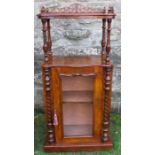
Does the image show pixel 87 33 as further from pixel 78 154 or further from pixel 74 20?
pixel 78 154

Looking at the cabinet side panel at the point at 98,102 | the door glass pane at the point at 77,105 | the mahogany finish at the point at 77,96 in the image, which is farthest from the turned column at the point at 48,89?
the cabinet side panel at the point at 98,102

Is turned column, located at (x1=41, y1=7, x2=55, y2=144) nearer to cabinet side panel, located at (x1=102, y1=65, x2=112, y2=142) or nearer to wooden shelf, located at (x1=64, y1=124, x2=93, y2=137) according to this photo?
Answer: wooden shelf, located at (x1=64, y1=124, x2=93, y2=137)

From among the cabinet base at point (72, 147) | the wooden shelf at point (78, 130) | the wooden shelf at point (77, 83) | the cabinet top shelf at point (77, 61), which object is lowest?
the cabinet base at point (72, 147)

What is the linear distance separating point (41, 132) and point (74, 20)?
1027mm

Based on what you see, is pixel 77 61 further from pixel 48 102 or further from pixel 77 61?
pixel 48 102

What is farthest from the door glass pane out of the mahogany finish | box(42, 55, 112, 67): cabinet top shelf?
box(42, 55, 112, 67): cabinet top shelf

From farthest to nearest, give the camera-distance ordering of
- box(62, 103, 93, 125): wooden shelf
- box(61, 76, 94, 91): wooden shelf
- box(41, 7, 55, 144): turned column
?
1. box(62, 103, 93, 125): wooden shelf
2. box(61, 76, 94, 91): wooden shelf
3. box(41, 7, 55, 144): turned column

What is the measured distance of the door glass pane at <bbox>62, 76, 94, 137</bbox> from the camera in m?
2.34

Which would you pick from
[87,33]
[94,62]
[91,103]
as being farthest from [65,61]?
[87,33]

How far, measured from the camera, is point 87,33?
283 cm

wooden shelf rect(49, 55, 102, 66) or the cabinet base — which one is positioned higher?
wooden shelf rect(49, 55, 102, 66)

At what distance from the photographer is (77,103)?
2420 mm

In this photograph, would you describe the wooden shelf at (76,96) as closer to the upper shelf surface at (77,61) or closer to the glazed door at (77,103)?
the glazed door at (77,103)

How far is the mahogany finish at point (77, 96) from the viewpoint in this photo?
2.25 m
